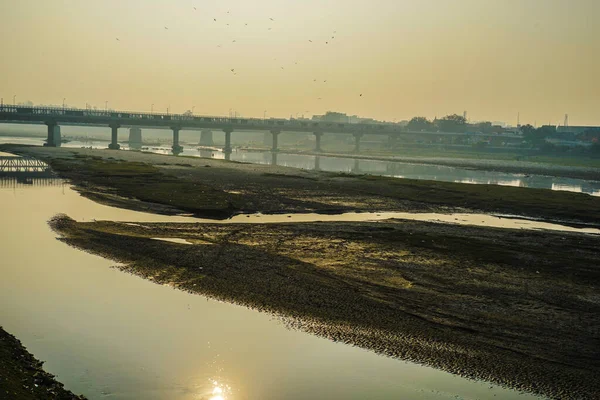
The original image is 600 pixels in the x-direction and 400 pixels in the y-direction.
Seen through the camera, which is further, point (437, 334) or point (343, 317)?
point (343, 317)

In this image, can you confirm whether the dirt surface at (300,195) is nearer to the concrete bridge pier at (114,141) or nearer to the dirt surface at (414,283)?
the dirt surface at (414,283)

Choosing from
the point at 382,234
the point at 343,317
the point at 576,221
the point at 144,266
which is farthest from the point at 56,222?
the point at 576,221

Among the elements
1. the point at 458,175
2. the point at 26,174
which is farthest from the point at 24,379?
the point at 458,175

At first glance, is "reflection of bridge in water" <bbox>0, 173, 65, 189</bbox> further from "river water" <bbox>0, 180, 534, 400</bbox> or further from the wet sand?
"river water" <bbox>0, 180, 534, 400</bbox>

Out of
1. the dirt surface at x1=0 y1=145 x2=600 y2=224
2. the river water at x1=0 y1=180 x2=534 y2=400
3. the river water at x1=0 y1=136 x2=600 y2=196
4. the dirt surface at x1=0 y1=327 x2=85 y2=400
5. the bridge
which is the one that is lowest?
the river water at x1=0 y1=136 x2=600 y2=196

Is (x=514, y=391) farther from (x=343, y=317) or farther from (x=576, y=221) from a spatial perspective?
(x=576, y=221)

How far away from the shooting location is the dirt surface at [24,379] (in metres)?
12.4

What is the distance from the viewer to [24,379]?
43.8 ft

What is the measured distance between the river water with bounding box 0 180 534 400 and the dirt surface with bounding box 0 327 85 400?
48cm

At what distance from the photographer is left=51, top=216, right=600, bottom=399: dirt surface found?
1719 centimetres

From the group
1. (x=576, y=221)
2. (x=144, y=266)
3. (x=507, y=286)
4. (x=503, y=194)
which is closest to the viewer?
(x=507, y=286)

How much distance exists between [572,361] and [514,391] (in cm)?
265

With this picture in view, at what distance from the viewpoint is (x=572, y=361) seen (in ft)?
55.1

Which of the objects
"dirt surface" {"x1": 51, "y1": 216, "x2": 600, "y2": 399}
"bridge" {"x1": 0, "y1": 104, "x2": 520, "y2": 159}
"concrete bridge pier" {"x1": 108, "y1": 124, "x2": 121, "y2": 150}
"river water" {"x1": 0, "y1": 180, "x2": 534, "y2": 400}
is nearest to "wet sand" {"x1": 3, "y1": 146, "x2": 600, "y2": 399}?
"dirt surface" {"x1": 51, "y1": 216, "x2": 600, "y2": 399}
